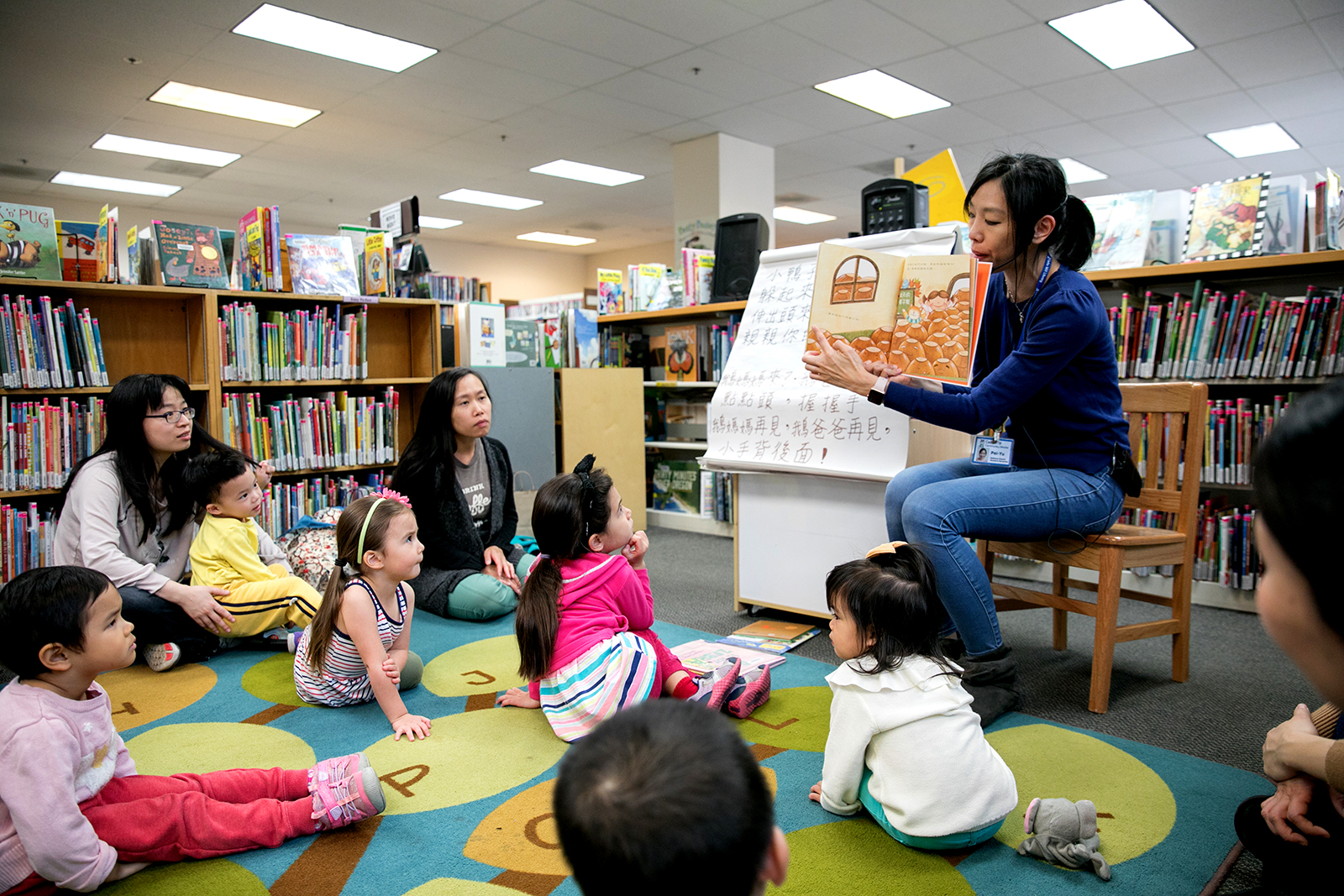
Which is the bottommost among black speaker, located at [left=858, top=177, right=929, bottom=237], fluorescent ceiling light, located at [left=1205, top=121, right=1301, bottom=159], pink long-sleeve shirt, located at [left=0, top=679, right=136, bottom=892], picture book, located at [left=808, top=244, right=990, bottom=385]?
pink long-sleeve shirt, located at [left=0, top=679, right=136, bottom=892]

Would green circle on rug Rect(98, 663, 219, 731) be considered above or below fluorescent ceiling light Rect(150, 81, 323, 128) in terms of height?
below

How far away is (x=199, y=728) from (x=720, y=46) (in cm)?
478

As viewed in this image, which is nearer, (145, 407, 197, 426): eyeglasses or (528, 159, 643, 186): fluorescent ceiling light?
(145, 407, 197, 426): eyeglasses

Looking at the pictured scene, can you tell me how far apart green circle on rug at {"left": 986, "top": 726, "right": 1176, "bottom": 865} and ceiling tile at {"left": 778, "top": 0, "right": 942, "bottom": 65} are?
163 inches

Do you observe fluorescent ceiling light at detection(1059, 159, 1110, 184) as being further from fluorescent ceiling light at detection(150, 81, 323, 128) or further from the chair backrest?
fluorescent ceiling light at detection(150, 81, 323, 128)

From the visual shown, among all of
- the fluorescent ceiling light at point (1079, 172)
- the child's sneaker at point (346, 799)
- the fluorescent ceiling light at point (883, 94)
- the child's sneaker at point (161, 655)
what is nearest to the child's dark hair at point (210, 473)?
the child's sneaker at point (161, 655)

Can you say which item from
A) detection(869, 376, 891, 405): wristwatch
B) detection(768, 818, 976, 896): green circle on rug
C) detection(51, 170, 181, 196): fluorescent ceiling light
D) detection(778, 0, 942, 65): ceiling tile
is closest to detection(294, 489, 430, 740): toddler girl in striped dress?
detection(768, 818, 976, 896): green circle on rug

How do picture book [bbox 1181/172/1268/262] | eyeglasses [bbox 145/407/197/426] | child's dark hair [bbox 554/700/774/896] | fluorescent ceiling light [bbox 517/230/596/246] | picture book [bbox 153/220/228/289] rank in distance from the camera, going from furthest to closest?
1. fluorescent ceiling light [bbox 517/230/596/246]
2. picture book [bbox 153/220/228/289]
3. picture book [bbox 1181/172/1268/262]
4. eyeglasses [bbox 145/407/197/426]
5. child's dark hair [bbox 554/700/774/896]

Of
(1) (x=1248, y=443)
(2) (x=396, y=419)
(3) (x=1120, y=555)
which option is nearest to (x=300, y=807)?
(3) (x=1120, y=555)

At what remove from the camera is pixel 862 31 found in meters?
4.84

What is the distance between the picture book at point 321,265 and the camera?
3.68 m

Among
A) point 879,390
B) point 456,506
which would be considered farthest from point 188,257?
point 879,390

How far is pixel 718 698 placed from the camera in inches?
76.9

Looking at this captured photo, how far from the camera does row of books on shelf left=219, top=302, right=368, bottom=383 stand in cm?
345
